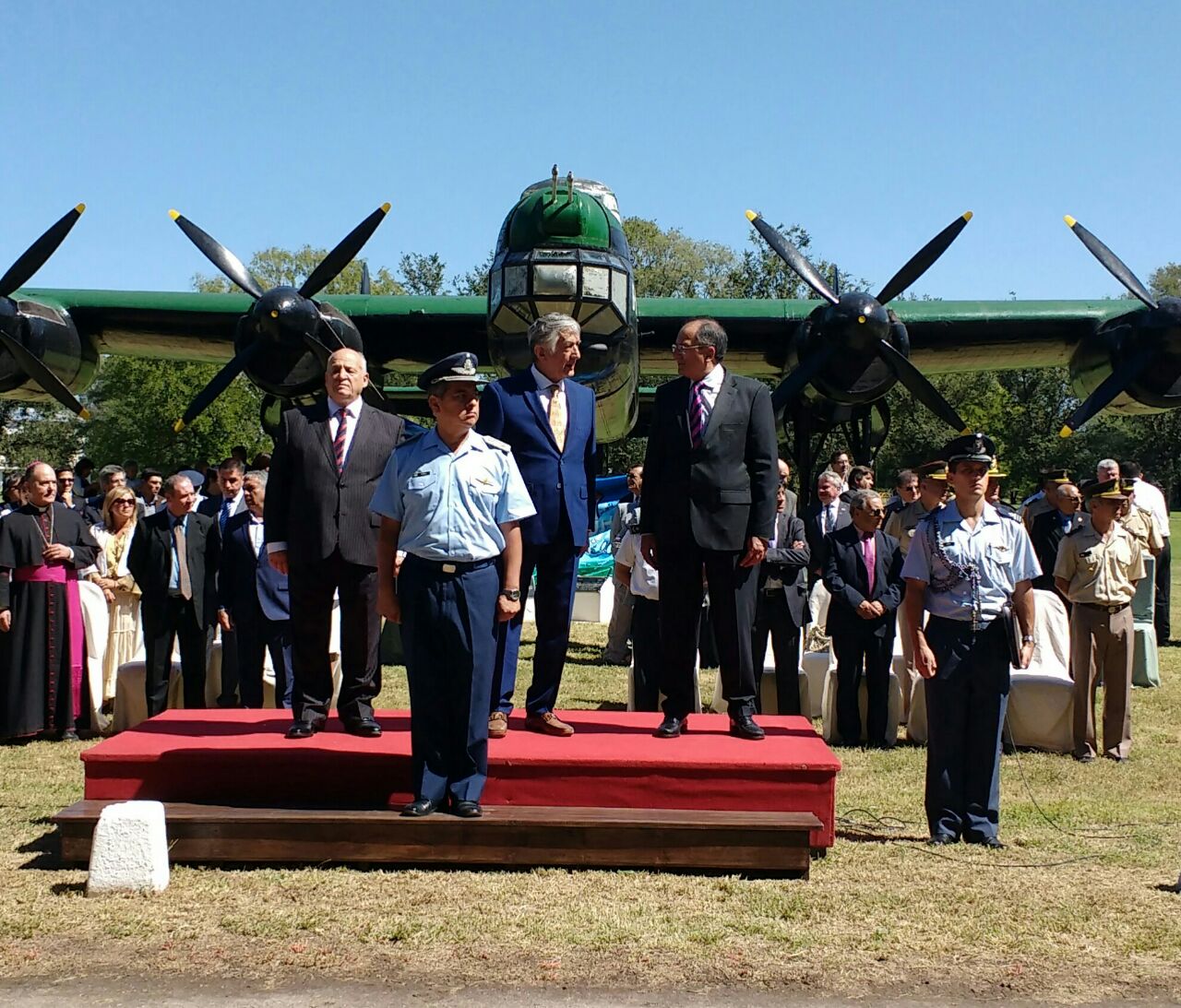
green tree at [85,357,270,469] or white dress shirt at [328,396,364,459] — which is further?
green tree at [85,357,270,469]

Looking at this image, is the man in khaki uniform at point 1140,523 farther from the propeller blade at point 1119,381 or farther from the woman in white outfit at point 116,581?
the woman in white outfit at point 116,581

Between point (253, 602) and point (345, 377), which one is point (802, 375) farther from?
point (345, 377)

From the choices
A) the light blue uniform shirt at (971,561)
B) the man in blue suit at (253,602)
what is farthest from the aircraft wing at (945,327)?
the light blue uniform shirt at (971,561)

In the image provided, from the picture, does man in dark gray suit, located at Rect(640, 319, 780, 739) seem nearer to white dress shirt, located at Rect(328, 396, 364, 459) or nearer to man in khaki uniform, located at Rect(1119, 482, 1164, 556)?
white dress shirt, located at Rect(328, 396, 364, 459)

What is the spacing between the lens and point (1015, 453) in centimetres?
4775

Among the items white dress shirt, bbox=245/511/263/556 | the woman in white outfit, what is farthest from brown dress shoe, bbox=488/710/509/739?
the woman in white outfit

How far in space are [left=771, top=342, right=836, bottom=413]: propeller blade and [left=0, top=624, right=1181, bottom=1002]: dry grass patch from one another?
722 centimetres

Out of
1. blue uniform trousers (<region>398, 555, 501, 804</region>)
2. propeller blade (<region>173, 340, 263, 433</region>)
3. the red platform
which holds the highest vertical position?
propeller blade (<region>173, 340, 263, 433</region>)

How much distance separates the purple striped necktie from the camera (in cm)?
551

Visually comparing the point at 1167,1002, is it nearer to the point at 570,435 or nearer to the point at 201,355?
the point at 570,435

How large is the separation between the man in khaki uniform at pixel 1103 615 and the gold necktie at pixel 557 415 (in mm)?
4383

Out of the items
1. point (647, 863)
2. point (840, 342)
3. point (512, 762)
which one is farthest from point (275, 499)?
point (840, 342)

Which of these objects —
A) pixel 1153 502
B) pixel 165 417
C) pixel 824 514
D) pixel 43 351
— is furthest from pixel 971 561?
pixel 165 417

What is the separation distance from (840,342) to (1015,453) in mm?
37524
